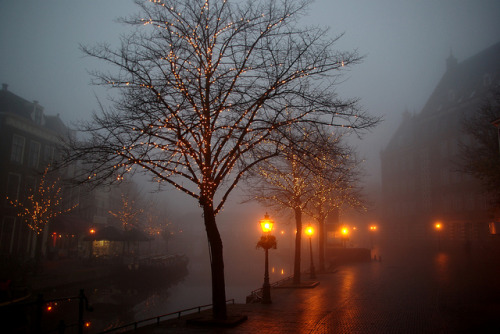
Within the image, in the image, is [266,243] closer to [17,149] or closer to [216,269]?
[216,269]

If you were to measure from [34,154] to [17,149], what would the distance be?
2.05 metres

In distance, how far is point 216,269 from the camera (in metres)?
12.1

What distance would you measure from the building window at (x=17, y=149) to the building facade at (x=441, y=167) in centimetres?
4879

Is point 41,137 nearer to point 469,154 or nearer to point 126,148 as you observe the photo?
point 126,148

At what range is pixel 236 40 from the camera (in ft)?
40.5

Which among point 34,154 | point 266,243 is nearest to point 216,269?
point 266,243

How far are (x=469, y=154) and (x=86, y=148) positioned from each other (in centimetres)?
2405

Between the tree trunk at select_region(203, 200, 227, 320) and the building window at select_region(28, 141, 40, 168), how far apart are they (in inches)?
1208

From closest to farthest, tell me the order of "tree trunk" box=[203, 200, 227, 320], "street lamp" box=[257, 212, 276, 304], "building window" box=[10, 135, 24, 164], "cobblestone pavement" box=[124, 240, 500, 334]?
"cobblestone pavement" box=[124, 240, 500, 334] < "tree trunk" box=[203, 200, 227, 320] < "street lamp" box=[257, 212, 276, 304] < "building window" box=[10, 135, 24, 164]

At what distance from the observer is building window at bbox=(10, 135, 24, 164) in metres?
34.6

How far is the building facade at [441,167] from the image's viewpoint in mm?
54750

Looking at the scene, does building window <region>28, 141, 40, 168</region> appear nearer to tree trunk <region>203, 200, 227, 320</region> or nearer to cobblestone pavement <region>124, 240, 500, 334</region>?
cobblestone pavement <region>124, 240, 500, 334</region>

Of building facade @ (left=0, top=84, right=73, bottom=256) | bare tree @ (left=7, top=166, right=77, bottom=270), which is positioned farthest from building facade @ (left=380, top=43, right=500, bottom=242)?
building facade @ (left=0, top=84, right=73, bottom=256)

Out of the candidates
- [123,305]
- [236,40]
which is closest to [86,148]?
[236,40]
